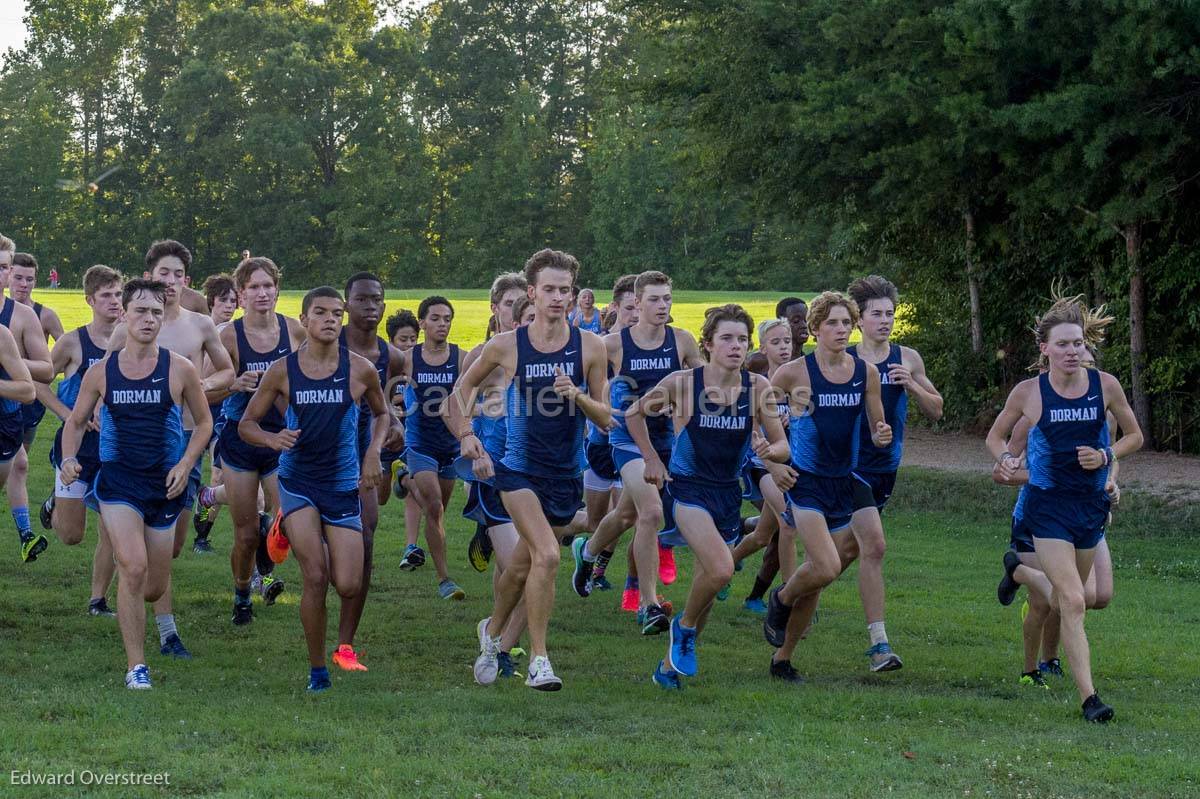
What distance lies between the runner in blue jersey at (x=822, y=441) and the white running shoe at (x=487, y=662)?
161cm

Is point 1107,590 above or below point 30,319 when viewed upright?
below

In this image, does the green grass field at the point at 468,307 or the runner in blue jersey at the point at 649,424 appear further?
the green grass field at the point at 468,307

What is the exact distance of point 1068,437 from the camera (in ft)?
27.1

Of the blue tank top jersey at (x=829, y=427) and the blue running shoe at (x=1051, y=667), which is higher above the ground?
the blue tank top jersey at (x=829, y=427)

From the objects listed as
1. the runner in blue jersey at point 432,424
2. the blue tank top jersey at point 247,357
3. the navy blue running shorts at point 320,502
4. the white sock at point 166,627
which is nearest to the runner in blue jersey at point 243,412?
the blue tank top jersey at point 247,357

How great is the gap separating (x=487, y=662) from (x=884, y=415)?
2978 millimetres

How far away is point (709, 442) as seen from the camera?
842 cm

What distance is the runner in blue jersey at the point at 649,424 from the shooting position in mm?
9906

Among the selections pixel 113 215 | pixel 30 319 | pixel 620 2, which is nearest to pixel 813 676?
pixel 30 319

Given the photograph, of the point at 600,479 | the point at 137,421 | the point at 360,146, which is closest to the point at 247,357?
the point at 137,421

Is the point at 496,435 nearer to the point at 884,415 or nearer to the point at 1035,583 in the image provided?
the point at 884,415

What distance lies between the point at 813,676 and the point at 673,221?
180 feet

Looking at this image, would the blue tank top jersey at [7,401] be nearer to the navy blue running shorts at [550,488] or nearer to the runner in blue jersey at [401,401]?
the runner in blue jersey at [401,401]

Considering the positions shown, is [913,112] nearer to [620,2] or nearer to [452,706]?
[620,2]
